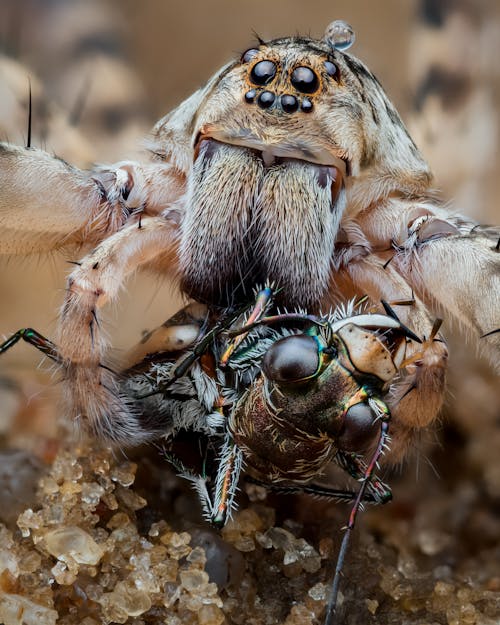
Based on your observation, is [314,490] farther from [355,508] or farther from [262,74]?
[262,74]

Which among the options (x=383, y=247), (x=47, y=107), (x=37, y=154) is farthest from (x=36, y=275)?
(x=383, y=247)

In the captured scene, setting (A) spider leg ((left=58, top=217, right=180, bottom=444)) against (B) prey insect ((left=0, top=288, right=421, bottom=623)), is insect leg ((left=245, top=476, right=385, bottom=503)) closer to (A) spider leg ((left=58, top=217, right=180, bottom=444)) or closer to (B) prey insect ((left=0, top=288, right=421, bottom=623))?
(B) prey insect ((left=0, top=288, right=421, bottom=623))

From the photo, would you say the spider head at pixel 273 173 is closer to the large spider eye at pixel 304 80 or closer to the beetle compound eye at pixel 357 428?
the large spider eye at pixel 304 80

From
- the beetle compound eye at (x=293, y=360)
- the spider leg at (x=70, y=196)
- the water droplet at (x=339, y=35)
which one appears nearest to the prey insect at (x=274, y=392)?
the beetle compound eye at (x=293, y=360)

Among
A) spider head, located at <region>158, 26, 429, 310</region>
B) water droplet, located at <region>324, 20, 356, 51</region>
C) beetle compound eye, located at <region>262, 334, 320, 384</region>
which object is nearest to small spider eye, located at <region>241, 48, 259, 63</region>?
spider head, located at <region>158, 26, 429, 310</region>

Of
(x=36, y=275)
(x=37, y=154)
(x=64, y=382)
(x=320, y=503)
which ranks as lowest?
(x=36, y=275)

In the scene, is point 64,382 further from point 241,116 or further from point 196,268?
point 241,116
